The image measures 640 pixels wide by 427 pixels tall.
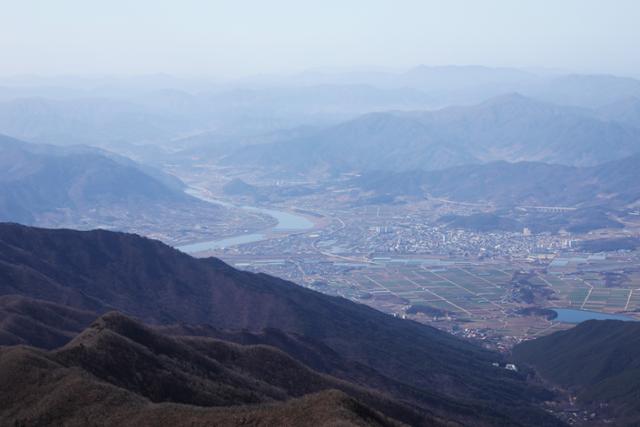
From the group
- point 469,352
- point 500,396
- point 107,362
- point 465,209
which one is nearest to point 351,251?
point 465,209

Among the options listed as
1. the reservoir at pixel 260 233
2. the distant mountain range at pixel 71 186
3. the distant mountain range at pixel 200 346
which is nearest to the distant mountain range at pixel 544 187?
the reservoir at pixel 260 233

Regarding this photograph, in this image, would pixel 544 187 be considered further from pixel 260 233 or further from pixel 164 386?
pixel 164 386

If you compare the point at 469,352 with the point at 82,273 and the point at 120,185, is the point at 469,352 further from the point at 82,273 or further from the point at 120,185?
the point at 120,185

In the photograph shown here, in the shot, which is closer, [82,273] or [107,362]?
[107,362]

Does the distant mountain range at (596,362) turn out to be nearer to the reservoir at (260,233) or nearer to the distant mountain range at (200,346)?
the distant mountain range at (200,346)

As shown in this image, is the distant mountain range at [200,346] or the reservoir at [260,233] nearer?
the distant mountain range at [200,346]

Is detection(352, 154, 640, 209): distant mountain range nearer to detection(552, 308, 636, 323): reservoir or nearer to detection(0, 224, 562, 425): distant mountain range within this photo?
detection(552, 308, 636, 323): reservoir
